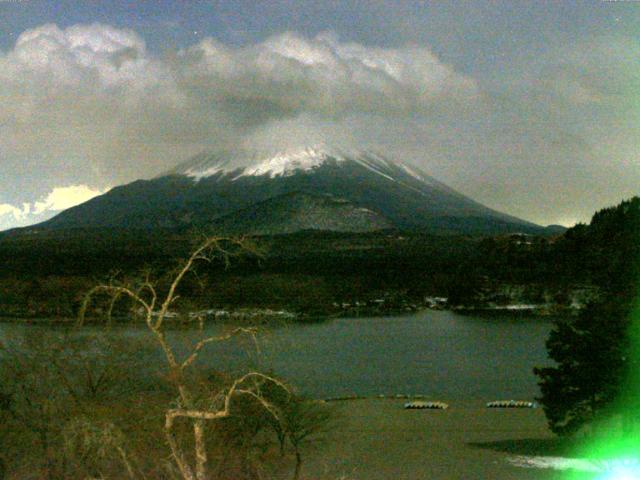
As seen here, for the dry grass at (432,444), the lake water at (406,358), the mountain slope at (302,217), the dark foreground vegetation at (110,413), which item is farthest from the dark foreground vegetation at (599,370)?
the mountain slope at (302,217)

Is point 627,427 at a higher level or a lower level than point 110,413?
lower

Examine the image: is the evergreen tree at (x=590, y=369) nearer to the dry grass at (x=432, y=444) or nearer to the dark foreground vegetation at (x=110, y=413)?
the dry grass at (x=432, y=444)

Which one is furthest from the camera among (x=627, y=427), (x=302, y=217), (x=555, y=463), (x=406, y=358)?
(x=302, y=217)

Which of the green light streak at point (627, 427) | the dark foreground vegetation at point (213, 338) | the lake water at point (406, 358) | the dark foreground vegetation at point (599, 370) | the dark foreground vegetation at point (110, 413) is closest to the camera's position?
the dark foreground vegetation at point (213, 338)

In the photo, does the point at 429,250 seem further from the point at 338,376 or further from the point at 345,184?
the point at 345,184

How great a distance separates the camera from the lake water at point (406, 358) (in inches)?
1404

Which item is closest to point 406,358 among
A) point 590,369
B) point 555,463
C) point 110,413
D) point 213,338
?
point 555,463

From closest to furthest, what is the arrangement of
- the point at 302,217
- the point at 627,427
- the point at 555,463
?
1. the point at 627,427
2. the point at 555,463
3. the point at 302,217

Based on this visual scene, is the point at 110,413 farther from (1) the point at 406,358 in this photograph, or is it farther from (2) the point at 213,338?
(1) the point at 406,358

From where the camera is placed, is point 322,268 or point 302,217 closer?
point 322,268

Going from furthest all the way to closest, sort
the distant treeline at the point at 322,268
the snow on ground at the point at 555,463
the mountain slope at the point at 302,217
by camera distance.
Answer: the mountain slope at the point at 302,217 → the distant treeline at the point at 322,268 → the snow on ground at the point at 555,463

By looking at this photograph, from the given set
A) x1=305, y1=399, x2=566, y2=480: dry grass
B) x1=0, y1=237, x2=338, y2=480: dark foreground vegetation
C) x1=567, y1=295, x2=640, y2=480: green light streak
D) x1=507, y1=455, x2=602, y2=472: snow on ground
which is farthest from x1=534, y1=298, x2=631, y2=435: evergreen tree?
x1=0, y1=237, x2=338, y2=480: dark foreground vegetation

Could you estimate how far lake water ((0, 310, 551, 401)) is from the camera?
1404 inches

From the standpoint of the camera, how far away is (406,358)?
153 feet
